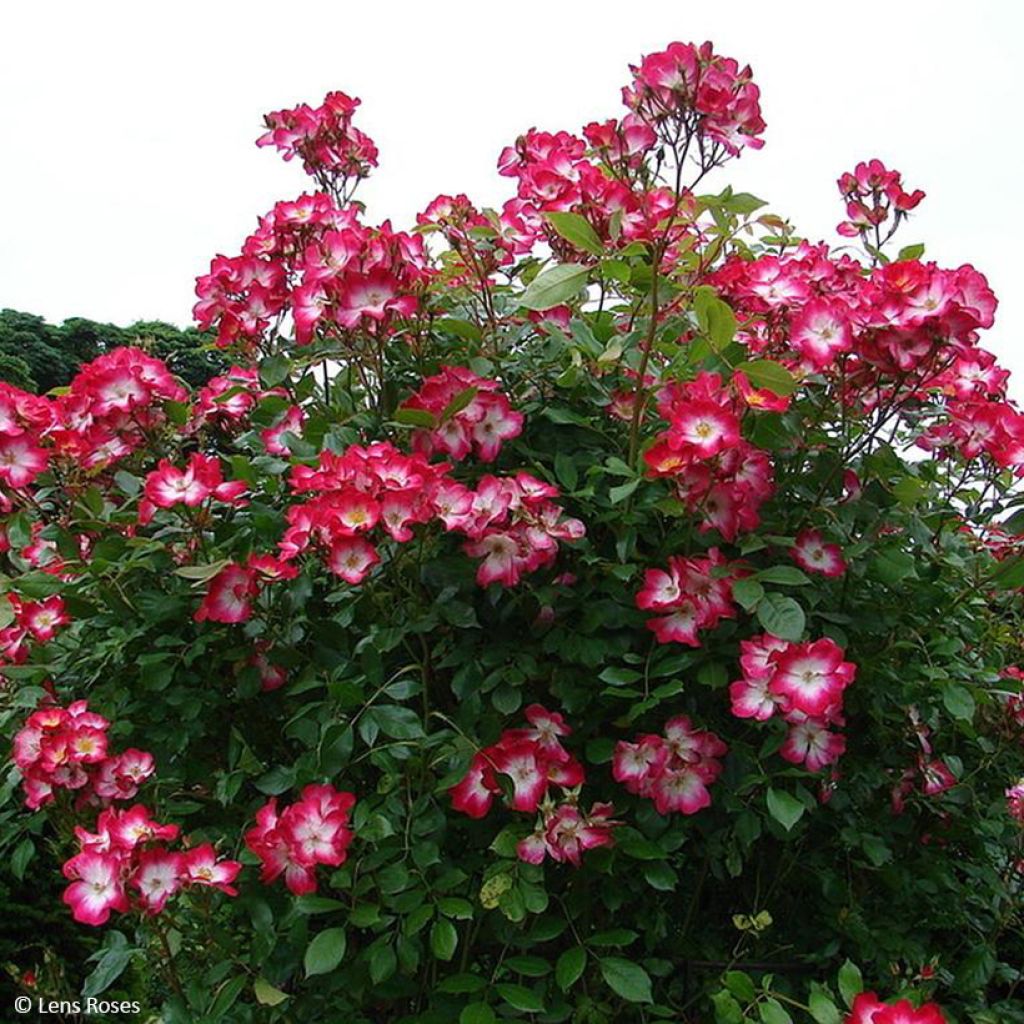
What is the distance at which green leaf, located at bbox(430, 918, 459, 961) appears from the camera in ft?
3.93

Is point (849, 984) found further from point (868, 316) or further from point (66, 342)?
point (66, 342)

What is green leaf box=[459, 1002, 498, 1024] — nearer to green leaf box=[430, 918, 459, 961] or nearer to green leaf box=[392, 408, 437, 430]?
green leaf box=[430, 918, 459, 961]

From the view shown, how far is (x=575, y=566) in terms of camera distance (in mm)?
1379

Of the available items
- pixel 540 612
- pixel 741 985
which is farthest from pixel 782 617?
pixel 741 985

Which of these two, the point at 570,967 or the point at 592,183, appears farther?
the point at 592,183

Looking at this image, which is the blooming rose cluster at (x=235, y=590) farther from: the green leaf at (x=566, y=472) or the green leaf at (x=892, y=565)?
the green leaf at (x=892, y=565)

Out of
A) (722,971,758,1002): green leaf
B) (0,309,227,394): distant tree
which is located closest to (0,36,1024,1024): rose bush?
(722,971,758,1002): green leaf

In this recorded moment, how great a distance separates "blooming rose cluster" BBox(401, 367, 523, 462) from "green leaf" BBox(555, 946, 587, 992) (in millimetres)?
550

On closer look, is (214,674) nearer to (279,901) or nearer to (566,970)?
(279,901)

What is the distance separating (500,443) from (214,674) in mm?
478

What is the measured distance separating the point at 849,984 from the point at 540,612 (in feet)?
1.62

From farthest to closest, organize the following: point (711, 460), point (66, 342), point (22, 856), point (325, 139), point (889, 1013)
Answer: point (66, 342)
point (325, 139)
point (22, 856)
point (711, 460)
point (889, 1013)

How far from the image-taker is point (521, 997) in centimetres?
123

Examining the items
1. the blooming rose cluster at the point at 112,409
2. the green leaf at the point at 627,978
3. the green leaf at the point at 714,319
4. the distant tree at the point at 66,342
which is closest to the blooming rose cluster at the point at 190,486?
the blooming rose cluster at the point at 112,409
